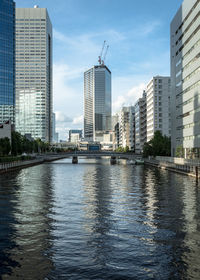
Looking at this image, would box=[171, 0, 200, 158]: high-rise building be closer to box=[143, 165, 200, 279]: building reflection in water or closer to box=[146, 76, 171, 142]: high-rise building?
box=[143, 165, 200, 279]: building reflection in water

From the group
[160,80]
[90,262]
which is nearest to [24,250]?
[90,262]

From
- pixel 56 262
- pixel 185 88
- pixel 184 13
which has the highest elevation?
pixel 184 13

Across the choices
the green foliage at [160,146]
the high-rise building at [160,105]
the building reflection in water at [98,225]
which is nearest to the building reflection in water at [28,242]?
the building reflection in water at [98,225]

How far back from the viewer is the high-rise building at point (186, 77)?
322 ft

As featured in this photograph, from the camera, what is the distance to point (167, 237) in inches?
801

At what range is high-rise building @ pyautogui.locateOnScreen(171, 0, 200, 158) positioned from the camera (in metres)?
98.0

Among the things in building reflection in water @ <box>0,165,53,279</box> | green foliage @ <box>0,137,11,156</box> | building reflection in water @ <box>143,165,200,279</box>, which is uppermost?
green foliage @ <box>0,137,11,156</box>

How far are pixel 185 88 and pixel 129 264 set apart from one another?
10092cm

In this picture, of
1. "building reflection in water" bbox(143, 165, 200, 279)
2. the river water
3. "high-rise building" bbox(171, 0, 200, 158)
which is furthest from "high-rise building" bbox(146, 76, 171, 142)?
the river water

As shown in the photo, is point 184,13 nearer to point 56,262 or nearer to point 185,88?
point 185,88

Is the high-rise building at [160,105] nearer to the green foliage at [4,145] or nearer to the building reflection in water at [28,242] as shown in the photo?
the green foliage at [4,145]

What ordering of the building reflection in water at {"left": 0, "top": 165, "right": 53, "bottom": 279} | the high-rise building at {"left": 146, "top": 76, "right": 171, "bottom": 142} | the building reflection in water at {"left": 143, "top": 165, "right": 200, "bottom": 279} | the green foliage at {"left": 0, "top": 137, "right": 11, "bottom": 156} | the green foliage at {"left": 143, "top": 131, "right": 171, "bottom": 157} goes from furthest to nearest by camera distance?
1. the high-rise building at {"left": 146, "top": 76, "right": 171, "bottom": 142}
2. the green foliage at {"left": 143, "top": 131, "right": 171, "bottom": 157}
3. the green foliage at {"left": 0, "top": 137, "right": 11, "bottom": 156}
4. the building reflection in water at {"left": 143, "top": 165, "right": 200, "bottom": 279}
5. the building reflection in water at {"left": 0, "top": 165, "right": 53, "bottom": 279}

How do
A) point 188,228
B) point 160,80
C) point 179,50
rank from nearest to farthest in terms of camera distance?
point 188,228 < point 179,50 < point 160,80

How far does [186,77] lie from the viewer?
359 feet
